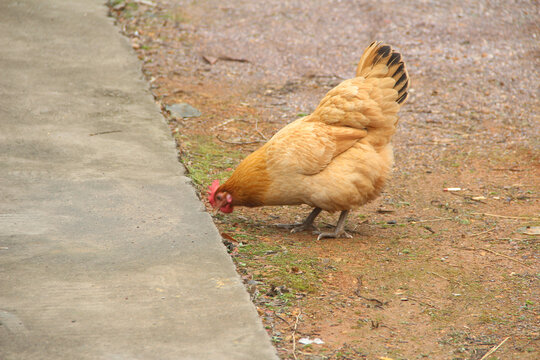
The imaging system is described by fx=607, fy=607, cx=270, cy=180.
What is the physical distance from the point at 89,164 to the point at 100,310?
1889 millimetres

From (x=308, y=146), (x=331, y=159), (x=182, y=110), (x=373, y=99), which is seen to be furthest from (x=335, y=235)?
(x=182, y=110)

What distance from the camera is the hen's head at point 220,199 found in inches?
181

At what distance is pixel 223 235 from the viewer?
424 cm

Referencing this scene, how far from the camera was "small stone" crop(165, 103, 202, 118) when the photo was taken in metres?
6.41

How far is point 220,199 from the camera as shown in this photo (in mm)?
4605

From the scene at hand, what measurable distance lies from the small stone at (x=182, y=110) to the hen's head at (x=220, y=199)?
76.2 inches

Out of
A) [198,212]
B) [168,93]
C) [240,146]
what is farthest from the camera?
[168,93]

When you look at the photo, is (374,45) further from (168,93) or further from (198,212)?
(168,93)

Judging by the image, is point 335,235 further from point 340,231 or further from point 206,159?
point 206,159

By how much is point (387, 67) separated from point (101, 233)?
2.65 metres

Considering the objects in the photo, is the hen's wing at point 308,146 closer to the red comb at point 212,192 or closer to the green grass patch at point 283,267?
the red comb at point 212,192

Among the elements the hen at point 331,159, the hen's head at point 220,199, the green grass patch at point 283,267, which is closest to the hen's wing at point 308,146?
the hen at point 331,159

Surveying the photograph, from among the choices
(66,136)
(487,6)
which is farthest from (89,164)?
(487,6)

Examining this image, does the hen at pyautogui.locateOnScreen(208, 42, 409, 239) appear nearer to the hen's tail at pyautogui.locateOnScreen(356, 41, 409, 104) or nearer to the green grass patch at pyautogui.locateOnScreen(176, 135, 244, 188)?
the hen's tail at pyautogui.locateOnScreen(356, 41, 409, 104)
